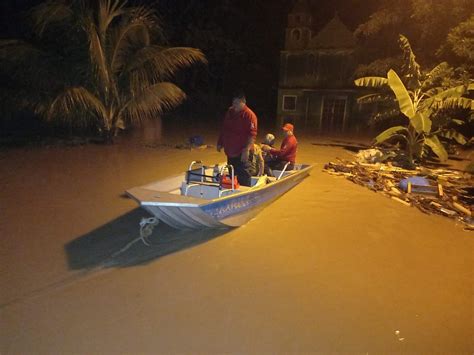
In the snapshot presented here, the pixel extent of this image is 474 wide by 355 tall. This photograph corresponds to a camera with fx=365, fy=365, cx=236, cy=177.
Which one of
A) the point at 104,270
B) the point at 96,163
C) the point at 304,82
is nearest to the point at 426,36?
the point at 304,82

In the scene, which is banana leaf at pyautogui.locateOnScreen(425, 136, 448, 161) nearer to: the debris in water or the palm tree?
the debris in water

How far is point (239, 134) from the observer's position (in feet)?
21.1

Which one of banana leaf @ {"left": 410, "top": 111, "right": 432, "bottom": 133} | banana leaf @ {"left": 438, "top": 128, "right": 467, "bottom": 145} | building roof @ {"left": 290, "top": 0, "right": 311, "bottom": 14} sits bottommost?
banana leaf @ {"left": 438, "top": 128, "right": 467, "bottom": 145}

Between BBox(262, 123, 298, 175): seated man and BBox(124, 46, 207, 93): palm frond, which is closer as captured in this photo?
BBox(262, 123, 298, 175): seated man

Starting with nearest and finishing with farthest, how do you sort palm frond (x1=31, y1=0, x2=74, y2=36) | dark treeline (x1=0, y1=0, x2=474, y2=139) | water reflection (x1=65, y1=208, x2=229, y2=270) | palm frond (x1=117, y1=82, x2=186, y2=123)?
water reflection (x1=65, y1=208, x2=229, y2=270), palm frond (x1=31, y1=0, x2=74, y2=36), palm frond (x1=117, y1=82, x2=186, y2=123), dark treeline (x1=0, y1=0, x2=474, y2=139)

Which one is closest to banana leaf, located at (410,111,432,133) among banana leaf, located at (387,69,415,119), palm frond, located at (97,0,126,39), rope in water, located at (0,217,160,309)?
banana leaf, located at (387,69,415,119)

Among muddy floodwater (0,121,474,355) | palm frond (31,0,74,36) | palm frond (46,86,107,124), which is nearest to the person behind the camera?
muddy floodwater (0,121,474,355)

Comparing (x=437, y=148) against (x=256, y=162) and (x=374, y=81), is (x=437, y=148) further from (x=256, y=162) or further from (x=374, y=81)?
(x=256, y=162)

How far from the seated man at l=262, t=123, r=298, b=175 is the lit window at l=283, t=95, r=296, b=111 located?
64.4 ft

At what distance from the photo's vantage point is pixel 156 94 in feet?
44.5

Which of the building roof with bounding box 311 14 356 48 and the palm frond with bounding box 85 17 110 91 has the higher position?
the building roof with bounding box 311 14 356 48

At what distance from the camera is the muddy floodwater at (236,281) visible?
11.9 ft

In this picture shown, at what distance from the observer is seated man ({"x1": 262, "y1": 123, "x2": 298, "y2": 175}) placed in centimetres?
832

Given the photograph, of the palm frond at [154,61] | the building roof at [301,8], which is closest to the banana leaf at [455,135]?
the palm frond at [154,61]
